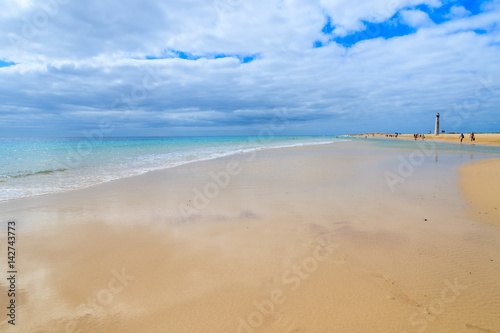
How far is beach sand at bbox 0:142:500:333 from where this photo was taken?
3.00 meters

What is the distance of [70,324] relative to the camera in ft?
9.77

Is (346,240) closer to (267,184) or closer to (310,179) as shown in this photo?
(267,184)

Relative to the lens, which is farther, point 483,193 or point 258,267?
point 483,193

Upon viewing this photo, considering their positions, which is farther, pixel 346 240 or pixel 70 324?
pixel 346 240

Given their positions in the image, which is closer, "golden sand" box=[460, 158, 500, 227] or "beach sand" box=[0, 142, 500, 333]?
"beach sand" box=[0, 142, 500, 333]

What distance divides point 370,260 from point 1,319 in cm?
523

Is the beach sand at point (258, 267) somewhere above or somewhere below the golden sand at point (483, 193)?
below

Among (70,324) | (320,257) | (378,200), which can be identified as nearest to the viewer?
(70,324)

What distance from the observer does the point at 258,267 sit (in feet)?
13.3

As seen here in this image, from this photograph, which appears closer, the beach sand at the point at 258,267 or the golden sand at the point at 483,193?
the beach sand at the point at 258,267

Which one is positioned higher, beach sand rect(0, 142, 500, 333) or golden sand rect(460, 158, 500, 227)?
golden sand rect(460, 158, 500, 227)

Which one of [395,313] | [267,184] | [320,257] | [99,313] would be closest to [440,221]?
[320,257]

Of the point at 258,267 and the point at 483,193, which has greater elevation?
the point at 483,193

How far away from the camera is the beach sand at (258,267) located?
300 centimetres
